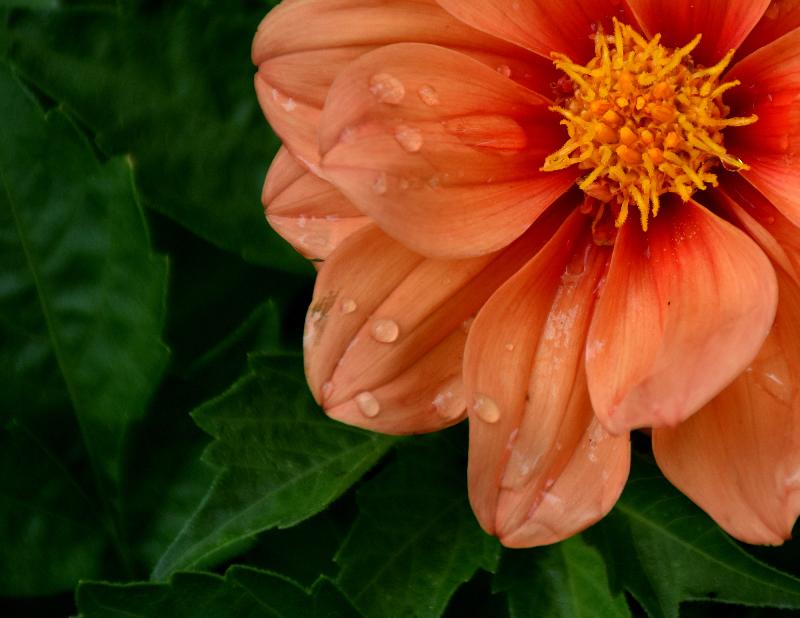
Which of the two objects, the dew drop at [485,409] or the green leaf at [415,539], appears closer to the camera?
the dew drop at [485,409]

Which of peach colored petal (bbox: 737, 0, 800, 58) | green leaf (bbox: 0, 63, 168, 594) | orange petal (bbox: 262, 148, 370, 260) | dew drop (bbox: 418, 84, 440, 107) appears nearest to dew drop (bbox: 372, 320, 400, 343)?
orange petal (bbox: 262, 148, 370, 260)

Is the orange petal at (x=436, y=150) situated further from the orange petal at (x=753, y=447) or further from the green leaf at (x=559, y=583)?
the green leaf at (x=559, y=583)

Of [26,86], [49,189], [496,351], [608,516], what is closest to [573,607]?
[608,516]

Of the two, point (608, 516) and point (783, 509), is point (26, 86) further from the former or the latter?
point (783, 509)

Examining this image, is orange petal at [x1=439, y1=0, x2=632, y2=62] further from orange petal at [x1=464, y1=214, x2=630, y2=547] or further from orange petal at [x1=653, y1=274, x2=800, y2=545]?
orange petal at [x1=653, y1=274, x2=800, y2=545]

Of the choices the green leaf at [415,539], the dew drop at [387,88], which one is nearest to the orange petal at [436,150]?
the dew drop at [387,88]

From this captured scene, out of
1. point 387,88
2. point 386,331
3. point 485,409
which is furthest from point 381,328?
point 387,88
